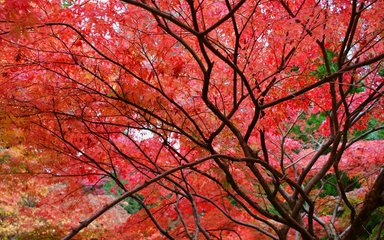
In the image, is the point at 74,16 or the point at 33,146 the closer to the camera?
the point at 74,16

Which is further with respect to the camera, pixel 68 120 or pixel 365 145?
pixel 365 145

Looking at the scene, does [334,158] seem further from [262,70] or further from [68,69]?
[68,69]

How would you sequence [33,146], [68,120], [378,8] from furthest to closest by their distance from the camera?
[33,146] → [68,120] → [378,8]

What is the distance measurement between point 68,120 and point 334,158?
290 cm

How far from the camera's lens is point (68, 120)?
4.36 meters

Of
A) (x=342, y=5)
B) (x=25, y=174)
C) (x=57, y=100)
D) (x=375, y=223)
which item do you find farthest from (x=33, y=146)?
(x=375, y=223)

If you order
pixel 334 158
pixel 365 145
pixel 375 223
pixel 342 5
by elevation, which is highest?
pixel 342 5

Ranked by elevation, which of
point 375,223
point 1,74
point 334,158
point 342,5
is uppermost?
point 1,74

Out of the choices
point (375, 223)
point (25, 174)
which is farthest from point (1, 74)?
point (375, 223)

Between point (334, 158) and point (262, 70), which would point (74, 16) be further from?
point (334, 158)

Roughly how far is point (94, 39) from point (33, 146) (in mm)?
1907

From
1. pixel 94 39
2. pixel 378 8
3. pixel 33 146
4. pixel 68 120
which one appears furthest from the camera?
pixel 33 146

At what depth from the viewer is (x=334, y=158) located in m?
4.04

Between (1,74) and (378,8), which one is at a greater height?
(1,74)
